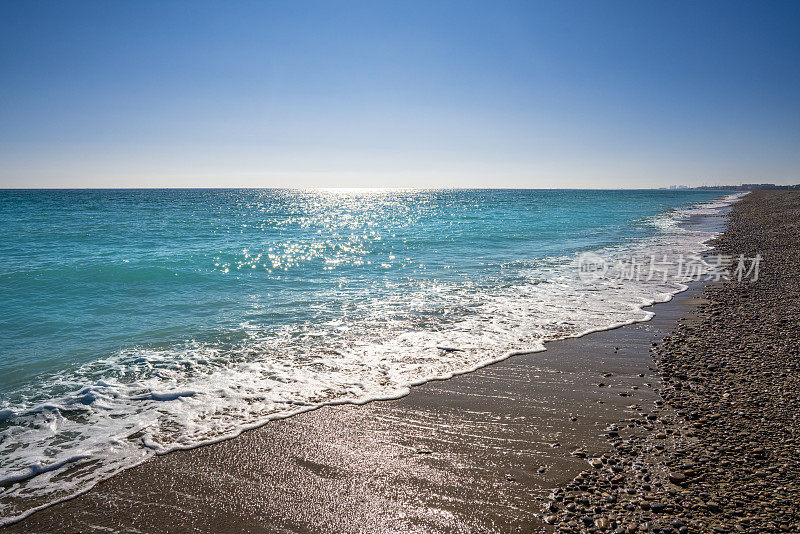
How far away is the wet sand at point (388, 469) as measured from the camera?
399 cm

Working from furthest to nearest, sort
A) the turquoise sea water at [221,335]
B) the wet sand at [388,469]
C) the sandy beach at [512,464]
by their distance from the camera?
the turquoise sea water at [221,335]
the wet sand at [388,469]
the sandy beach at [512,464]

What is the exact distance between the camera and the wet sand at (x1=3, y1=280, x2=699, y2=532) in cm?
399

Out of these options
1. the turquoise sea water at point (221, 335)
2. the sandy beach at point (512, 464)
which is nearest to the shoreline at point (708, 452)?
the sandy beach at point (512, 464)

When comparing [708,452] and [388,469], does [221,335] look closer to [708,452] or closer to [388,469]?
[388,469]

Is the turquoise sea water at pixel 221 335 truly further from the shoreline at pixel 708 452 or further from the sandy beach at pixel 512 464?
the shoreline at pixel 708 452

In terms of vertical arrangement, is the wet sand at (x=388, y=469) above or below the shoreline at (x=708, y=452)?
below

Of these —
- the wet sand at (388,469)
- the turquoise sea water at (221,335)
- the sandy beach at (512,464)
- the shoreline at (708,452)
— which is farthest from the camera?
the turquoise sea water at (221,335)

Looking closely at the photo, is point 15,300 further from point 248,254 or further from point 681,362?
point 681,362

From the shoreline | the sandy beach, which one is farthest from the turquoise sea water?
the shoreline

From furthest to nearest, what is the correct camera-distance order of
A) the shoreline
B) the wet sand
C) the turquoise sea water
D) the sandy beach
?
1. the turquoise sea water
2. the wet sand
3. the sandy beach
4. the shoreline

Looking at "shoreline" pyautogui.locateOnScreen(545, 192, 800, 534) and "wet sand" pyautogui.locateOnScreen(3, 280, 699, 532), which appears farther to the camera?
"wet sand" pyautogui.locateOnScreen(3, 280, 699, 532)

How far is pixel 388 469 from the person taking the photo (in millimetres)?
4695

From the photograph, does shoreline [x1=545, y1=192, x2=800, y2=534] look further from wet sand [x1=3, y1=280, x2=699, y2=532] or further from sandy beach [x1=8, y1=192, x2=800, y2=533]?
wet sand [x1=3, y1=280, x2=699, y2=532]

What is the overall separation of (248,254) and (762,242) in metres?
29.0
